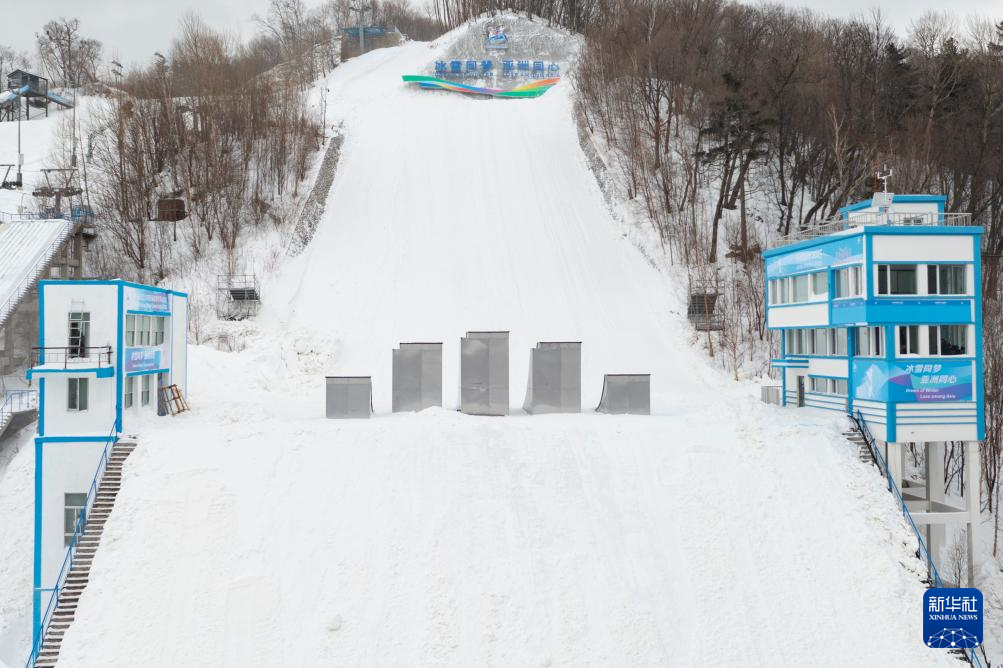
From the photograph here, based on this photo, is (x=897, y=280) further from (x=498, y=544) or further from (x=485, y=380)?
(x=498, y=544)

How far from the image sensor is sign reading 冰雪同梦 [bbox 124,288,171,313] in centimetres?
1897

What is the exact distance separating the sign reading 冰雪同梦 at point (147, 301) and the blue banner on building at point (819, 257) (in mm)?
17743

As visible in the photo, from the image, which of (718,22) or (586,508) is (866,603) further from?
(718,22)

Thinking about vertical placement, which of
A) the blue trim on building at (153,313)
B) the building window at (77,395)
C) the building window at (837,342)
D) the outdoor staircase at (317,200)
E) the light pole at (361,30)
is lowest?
the building window at (77,395)

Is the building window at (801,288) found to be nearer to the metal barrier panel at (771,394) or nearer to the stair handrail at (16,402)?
the metal barrier panel at (771,394)

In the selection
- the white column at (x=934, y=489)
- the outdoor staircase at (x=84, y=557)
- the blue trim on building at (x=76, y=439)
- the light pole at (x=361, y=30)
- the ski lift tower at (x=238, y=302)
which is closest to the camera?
the outdoor staircase at (x=84, y=557)

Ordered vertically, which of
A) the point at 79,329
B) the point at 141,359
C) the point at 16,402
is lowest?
the point at 16,402

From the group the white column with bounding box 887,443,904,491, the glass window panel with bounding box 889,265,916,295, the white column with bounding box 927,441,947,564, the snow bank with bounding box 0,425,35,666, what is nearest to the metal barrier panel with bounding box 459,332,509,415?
the white column with bounding box 887,443,904,491

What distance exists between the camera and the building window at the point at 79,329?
18344 mm

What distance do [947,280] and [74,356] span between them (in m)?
21.2

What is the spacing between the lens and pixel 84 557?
15008 mm

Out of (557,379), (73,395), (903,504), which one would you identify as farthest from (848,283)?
(73,395)

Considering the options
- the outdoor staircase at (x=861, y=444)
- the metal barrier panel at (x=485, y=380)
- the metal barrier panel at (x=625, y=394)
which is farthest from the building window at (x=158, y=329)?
the outdoor staircase at (x=861, y=444)

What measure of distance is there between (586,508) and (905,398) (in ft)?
26.7
